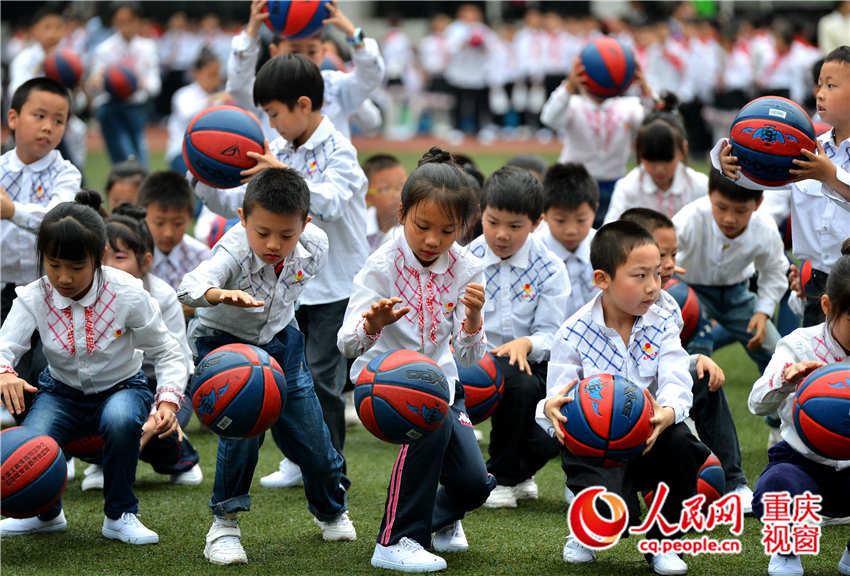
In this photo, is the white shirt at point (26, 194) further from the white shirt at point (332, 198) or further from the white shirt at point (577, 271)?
the white shirt at point (577, 271)

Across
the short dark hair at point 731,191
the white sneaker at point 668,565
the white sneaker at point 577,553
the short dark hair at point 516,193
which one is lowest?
the white sneaker at point 577,553

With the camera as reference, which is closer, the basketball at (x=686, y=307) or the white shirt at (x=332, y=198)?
the white shirt at (x=332, y=198)

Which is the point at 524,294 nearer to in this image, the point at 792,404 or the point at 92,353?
the point at 792,404

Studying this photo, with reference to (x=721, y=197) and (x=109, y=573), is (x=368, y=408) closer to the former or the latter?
(x=109, y=573)

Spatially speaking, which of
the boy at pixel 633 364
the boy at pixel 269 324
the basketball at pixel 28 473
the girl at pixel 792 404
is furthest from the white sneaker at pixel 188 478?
the girl at pixel 792 404

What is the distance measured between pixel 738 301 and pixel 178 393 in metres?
3.59

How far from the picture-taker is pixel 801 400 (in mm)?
4637

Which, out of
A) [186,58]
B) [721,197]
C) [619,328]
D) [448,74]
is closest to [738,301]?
[721,197]

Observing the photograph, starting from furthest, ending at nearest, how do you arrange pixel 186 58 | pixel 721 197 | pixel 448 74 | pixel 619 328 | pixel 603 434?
1. pixel 186 58
2. pixel 448 74
3. pixel 721 197
4. pixel 619 328
5. pixel 603 434

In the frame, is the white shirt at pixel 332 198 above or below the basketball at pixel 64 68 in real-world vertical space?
above

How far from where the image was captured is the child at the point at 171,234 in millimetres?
7312

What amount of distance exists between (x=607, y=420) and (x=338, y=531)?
1.45 metres

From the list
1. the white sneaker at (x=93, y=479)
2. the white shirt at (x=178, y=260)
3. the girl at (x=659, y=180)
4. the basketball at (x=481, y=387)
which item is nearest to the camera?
the basketball at (x=481, y=387)

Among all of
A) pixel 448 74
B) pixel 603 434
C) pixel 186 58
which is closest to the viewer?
A: pixel 603 434
